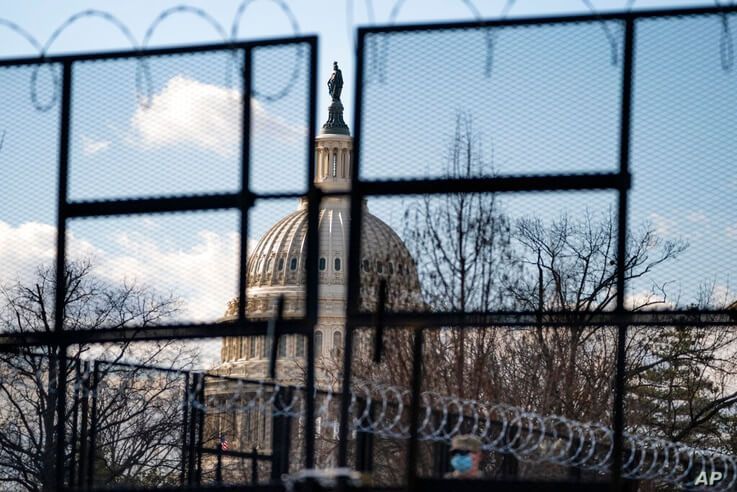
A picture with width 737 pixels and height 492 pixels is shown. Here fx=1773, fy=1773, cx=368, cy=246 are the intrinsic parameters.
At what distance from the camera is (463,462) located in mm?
10391

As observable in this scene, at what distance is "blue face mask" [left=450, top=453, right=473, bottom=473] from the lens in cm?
1038

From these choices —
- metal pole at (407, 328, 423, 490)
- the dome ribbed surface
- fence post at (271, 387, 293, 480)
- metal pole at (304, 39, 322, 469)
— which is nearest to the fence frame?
metal pole at (304, 39, 322, 469)

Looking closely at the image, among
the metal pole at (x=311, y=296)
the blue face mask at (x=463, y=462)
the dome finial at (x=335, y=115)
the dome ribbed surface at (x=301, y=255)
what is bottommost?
the blue face mask at (x=463, y=462)

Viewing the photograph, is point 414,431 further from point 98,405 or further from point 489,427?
point 98,405

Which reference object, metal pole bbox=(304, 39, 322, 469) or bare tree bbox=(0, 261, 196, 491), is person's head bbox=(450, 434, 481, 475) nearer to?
metal pole bbox=(304, 39, 322, 469)

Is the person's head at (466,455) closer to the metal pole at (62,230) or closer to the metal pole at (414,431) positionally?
the metal pole at (414,431)

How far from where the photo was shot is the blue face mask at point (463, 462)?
10383 millimetres

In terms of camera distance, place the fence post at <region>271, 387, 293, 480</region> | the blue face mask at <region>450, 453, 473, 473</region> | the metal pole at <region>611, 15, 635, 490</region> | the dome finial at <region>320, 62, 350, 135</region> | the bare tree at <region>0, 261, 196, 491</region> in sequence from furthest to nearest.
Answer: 1. the dome finial at <region>320, 62, 350, 135</region>
2. the bare tree at <region>0, 261, 196, 491</region>
3. the fence post at <region>271, 387, 293, 480</region>
4. the metal pole at <region>611, 15, 635, 490</region>
5. the blue face mask at <region>450, 453, 473, 473</region>

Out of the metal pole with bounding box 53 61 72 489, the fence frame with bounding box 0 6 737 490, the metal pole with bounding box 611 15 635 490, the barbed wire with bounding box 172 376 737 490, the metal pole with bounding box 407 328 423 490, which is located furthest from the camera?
the metal pole with bounding box 53 61 72 489

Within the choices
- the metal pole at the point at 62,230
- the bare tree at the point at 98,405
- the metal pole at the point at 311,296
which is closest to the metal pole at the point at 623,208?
the metal pole at the point at 311,296

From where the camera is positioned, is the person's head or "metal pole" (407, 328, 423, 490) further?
the person's head

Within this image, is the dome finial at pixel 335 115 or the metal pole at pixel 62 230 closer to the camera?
the metal pole at pixel 62 230

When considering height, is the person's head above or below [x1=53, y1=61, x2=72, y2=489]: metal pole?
below

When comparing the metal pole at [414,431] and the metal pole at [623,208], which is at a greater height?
the metal pole at [623,208]
